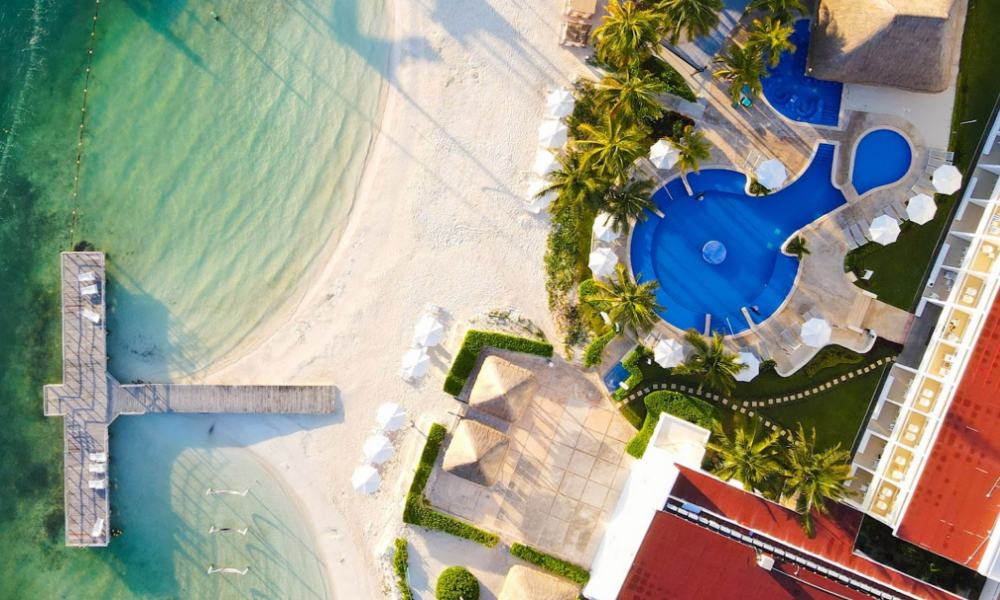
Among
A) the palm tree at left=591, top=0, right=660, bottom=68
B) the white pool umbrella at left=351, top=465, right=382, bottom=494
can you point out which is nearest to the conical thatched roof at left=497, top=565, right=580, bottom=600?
the white pool umbrella at left=351, top=465, right=382, bottom=494

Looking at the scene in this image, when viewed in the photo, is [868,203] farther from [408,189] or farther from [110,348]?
[110,348]

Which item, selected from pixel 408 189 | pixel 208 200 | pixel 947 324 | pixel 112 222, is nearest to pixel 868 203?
pixel 947 324

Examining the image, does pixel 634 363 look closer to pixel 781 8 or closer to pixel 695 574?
pixel 695 574

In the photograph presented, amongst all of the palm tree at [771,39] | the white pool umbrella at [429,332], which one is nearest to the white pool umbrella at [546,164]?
the white pool umbrella at [429,332]

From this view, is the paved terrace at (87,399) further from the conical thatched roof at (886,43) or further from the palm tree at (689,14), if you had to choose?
the conical thatched roof at (886,43)

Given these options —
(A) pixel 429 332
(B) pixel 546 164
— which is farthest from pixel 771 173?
(A) pixel 429 332

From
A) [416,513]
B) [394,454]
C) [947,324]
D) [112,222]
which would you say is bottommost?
[416,513]

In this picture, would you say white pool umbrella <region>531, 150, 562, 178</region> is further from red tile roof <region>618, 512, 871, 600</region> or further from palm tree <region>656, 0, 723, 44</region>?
red tile roof <region>618, 512, 871, 600</region>
